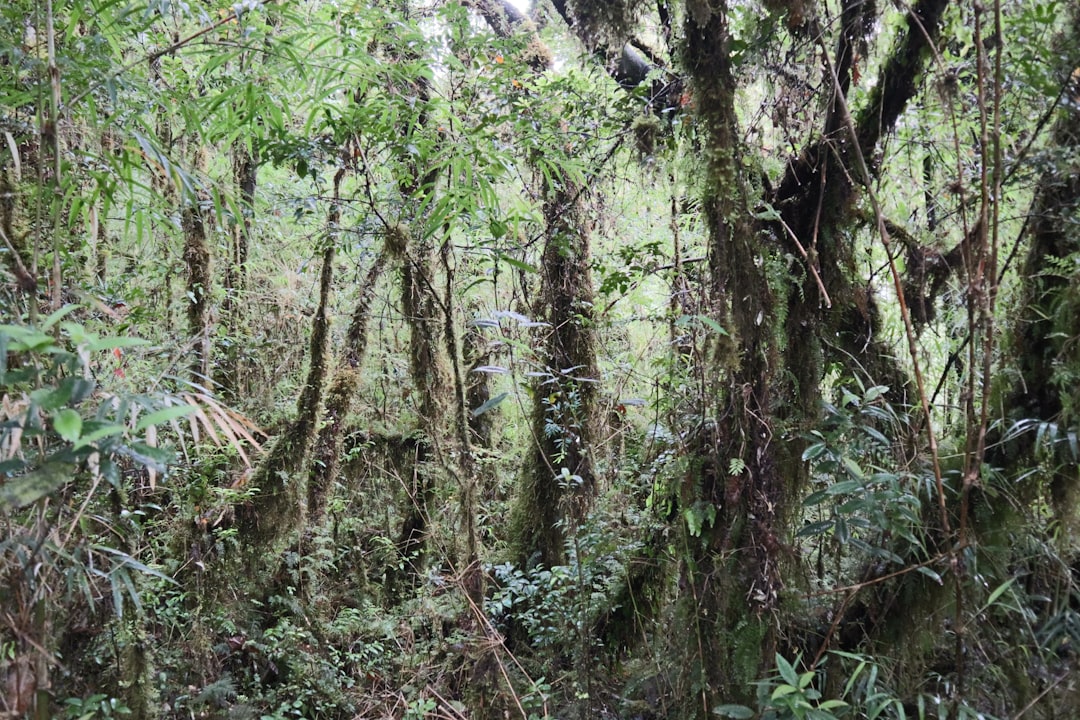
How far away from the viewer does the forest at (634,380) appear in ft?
6.02

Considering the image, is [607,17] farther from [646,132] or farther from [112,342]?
[112,342]

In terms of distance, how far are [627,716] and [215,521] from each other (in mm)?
2349

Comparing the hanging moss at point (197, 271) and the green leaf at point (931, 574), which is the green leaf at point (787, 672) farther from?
the hanging moss at point (197, 271)

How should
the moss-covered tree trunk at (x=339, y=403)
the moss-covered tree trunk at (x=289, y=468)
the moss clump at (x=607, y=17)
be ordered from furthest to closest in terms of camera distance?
the moss-covered tree trunk at (x=339, y=403) < the moss-covered tree trunk at (x=289, y=468) < the moss clump at (x=607, y=17)

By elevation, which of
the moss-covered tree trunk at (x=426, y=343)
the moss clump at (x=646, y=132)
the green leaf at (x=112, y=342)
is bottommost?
the green leaf at (x=112, y=342)

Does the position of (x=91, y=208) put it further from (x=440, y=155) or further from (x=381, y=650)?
(x=381, y=650)

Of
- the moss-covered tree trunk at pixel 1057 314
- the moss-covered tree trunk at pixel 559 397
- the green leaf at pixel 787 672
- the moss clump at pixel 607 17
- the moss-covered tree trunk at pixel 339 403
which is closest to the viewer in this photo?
the green leaf at pixel 787 672

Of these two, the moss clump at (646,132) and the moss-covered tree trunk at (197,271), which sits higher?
the moss clump at (646,132)

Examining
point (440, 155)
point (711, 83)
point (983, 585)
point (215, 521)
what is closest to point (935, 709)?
point (983, 585)

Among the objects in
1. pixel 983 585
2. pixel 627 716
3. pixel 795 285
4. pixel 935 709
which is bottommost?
pixel 627 716

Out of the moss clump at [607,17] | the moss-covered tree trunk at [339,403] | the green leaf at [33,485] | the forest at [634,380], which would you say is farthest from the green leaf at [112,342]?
the moss-covered tree trunk at [339,403]

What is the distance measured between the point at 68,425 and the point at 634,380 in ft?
10.2

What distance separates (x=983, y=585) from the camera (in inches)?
75.5

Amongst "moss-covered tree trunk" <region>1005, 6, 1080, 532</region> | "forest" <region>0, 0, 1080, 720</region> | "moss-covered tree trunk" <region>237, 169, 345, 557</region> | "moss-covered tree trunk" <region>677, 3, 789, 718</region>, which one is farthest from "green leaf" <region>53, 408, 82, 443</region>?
"moss-covered tree trunk" <region>237, 169, 345, 557</region>
